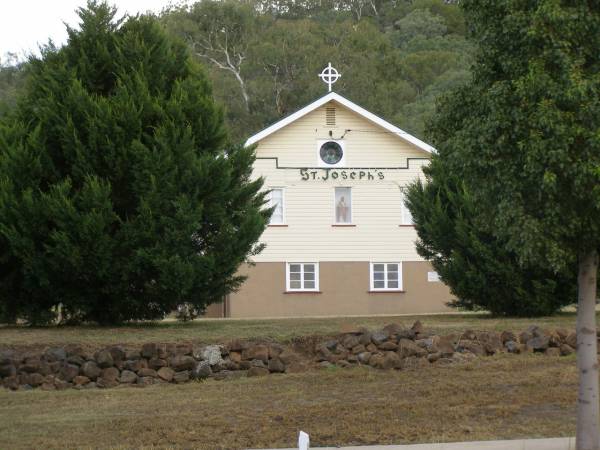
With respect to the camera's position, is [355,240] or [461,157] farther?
[355,240]

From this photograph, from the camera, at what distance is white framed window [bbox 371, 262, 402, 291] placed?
3841 cm

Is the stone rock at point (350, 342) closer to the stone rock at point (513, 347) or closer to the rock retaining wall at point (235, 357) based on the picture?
the rock retaining wall at point (235, 357)

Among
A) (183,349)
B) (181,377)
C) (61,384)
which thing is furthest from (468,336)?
(61,384)

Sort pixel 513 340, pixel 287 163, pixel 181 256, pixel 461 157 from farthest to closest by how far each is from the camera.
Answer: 1. pixel 287 163
2. pixel 181 256
3. pixel 513 340
4. pixel 461 157

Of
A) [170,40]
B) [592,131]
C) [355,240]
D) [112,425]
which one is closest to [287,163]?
[355,240]

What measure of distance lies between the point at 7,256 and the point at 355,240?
65.0 ft

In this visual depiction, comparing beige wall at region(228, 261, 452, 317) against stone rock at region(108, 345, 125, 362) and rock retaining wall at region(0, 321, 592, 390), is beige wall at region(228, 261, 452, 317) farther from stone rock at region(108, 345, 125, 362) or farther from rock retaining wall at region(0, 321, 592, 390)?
stone rock at region(108, 345, 125, 362)

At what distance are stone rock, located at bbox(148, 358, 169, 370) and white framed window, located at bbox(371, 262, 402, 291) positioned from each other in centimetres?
2151

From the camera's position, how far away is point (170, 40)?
22344 mm

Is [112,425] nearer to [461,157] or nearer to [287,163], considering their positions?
[461,157]

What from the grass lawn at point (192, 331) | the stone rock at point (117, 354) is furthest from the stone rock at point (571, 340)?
the stone rock at point (117, 354)

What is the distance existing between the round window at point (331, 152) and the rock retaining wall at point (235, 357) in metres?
20.0

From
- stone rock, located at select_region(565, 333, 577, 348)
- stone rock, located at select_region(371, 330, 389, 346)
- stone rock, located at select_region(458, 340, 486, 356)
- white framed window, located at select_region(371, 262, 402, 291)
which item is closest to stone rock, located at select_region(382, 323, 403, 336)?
stone rock, located at select_region(371, 330, 389, 346)

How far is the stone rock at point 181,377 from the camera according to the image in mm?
17047
